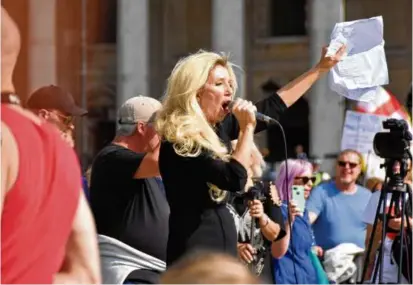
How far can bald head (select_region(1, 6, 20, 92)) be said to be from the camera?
8.19ft

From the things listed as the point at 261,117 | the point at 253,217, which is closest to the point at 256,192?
the point at 253,217

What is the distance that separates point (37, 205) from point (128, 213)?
1947mm

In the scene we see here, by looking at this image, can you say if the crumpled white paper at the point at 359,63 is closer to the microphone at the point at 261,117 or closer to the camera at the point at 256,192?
the camera at the point at 256,192

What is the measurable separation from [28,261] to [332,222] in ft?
20.2

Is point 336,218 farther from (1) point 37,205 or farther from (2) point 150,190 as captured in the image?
(1) point 37,205

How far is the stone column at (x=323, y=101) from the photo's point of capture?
33.2 m

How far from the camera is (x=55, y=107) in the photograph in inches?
178

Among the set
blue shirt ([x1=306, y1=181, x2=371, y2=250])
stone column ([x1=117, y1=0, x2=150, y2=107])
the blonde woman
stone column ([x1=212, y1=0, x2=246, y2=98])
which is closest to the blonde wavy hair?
the blonde woman

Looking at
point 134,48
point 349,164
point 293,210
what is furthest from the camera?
point 134,48

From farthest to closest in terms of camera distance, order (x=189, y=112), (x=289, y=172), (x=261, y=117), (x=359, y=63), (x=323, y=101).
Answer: (x=323, y=101) → (x=289, y=172) → (x=359, y=63) → (x=261, y=117) → (x=189, y=112)

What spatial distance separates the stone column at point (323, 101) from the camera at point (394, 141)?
2624 cm

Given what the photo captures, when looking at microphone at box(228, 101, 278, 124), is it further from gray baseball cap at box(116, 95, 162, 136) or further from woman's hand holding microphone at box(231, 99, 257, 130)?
gray baseball cap at box(116, 95, 162, 136)

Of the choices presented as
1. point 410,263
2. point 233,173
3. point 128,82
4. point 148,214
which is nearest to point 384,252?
point 410,263

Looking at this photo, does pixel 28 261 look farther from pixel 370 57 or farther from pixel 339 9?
pixel 339 9
